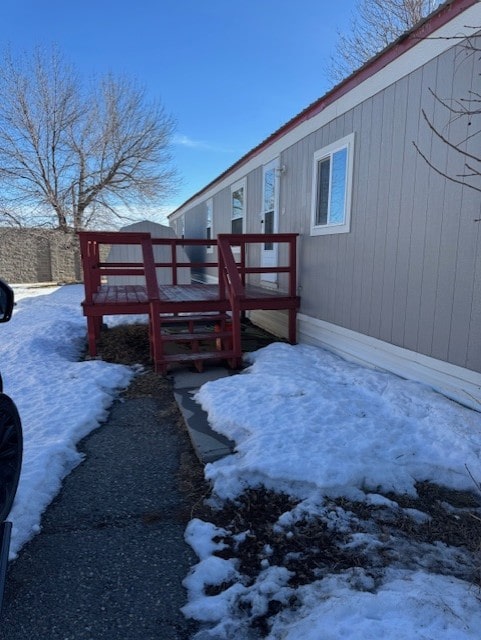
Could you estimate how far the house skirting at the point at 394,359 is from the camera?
140 inches

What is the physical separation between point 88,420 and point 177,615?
88.8 inches

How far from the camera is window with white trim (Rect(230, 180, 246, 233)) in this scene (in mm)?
9391

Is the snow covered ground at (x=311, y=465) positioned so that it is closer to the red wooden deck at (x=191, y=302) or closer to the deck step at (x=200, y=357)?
the deck step at (x=200, y=357)

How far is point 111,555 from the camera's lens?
2.16 m

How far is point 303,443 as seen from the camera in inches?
116

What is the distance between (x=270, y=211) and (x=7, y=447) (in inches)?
250

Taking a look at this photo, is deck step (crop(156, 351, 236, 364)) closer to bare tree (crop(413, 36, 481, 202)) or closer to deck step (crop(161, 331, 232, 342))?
deck step (crop(161, 331, 232, 342))

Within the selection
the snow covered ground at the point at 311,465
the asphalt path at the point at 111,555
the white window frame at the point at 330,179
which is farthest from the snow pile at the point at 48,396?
the white window frame at the point at 330,179

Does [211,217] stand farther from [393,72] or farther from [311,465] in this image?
[311,465]

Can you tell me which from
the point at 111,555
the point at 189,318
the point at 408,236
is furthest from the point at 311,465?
the point at 189,318

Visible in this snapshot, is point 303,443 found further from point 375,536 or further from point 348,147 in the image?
point 348,147

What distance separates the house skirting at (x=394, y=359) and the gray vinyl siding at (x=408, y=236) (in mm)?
85

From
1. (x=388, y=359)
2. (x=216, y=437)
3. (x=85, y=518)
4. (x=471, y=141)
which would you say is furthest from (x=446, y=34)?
(x=85, y=518)

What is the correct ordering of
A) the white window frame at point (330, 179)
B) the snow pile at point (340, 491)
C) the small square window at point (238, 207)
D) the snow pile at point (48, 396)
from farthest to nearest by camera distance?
1. the small square window at point (238, 207)
2. the white window frame at point (330, 179)
3. the snow pile at point (48, 396)
4. the snow pile at point (340, 491)
